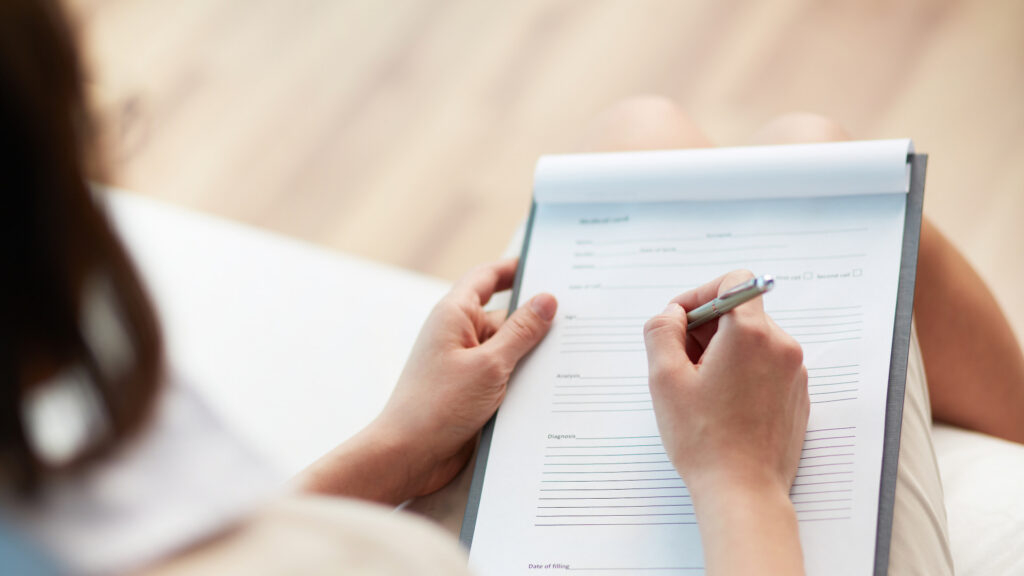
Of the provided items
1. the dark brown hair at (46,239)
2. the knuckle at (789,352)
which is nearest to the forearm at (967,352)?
the knuckle at (789,352)

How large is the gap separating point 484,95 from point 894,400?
1.11 metres

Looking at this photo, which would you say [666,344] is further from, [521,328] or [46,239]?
[46,239]

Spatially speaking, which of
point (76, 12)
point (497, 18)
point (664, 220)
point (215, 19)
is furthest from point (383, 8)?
point (76, 12)

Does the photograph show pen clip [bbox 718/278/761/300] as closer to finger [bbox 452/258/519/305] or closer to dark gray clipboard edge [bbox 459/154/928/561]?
dark gray clipboard edge [bbox 459/154/928/561]

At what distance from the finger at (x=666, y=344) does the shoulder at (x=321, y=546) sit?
0.76 feet

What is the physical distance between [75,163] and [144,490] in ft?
0.43

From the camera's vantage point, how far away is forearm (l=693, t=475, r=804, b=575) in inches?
20.9

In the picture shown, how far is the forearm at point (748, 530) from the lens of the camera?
532 mm

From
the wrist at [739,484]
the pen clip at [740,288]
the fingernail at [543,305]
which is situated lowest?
the wrist at [739,484]

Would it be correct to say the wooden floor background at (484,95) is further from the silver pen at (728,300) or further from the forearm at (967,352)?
the silver pen at (728,300)

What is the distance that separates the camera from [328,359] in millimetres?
1027

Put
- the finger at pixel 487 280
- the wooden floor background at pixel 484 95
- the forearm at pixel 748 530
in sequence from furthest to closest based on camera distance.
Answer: the wooden floor background at pixel 484 95 < the finger at pixel 487 280 < the forearm at pixel 748 530

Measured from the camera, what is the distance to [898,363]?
63cm

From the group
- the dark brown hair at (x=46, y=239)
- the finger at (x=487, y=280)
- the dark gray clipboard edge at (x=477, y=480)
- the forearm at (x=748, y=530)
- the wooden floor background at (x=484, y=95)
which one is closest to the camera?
the dark brown hair at (x=46, y=239)
